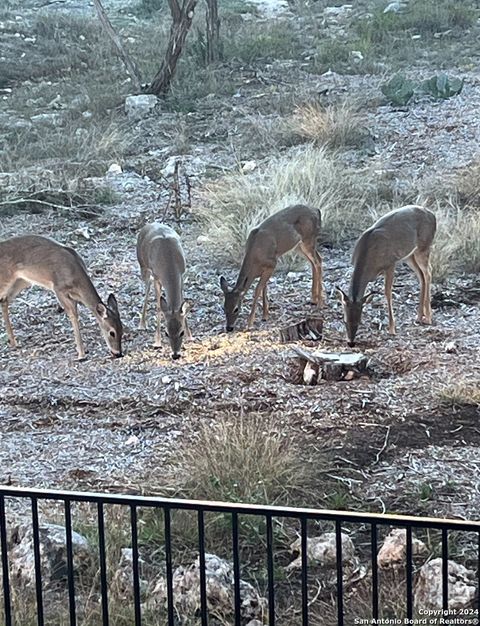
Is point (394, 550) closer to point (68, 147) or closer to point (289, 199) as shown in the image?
point (289, 199)

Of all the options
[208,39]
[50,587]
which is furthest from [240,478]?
[208,39]

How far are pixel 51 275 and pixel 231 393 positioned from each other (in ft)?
8.43

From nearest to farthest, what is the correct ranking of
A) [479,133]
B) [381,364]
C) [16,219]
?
1. [381,364]
2. [16,219]
3. [479,133]

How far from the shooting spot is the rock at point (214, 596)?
4926 mm

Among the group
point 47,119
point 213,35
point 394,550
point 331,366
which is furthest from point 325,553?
point 213,35

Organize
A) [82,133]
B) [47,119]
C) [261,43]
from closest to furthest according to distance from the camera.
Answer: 1. [82,133]
2. [47,119]
3. [261,43]

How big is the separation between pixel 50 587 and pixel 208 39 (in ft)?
59.9

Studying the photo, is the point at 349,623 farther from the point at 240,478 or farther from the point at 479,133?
the point at 479,133

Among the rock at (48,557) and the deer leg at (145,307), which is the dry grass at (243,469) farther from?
the deer leg at (145,307)

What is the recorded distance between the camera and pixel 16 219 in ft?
45.2

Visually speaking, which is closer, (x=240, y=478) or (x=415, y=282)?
(x=240, y=478)

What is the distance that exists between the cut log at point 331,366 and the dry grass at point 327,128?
7.59m

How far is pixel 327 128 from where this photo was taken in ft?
52.9

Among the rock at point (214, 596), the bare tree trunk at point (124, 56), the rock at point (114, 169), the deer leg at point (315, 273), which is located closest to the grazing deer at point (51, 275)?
the deer leg at point (315, 273)
